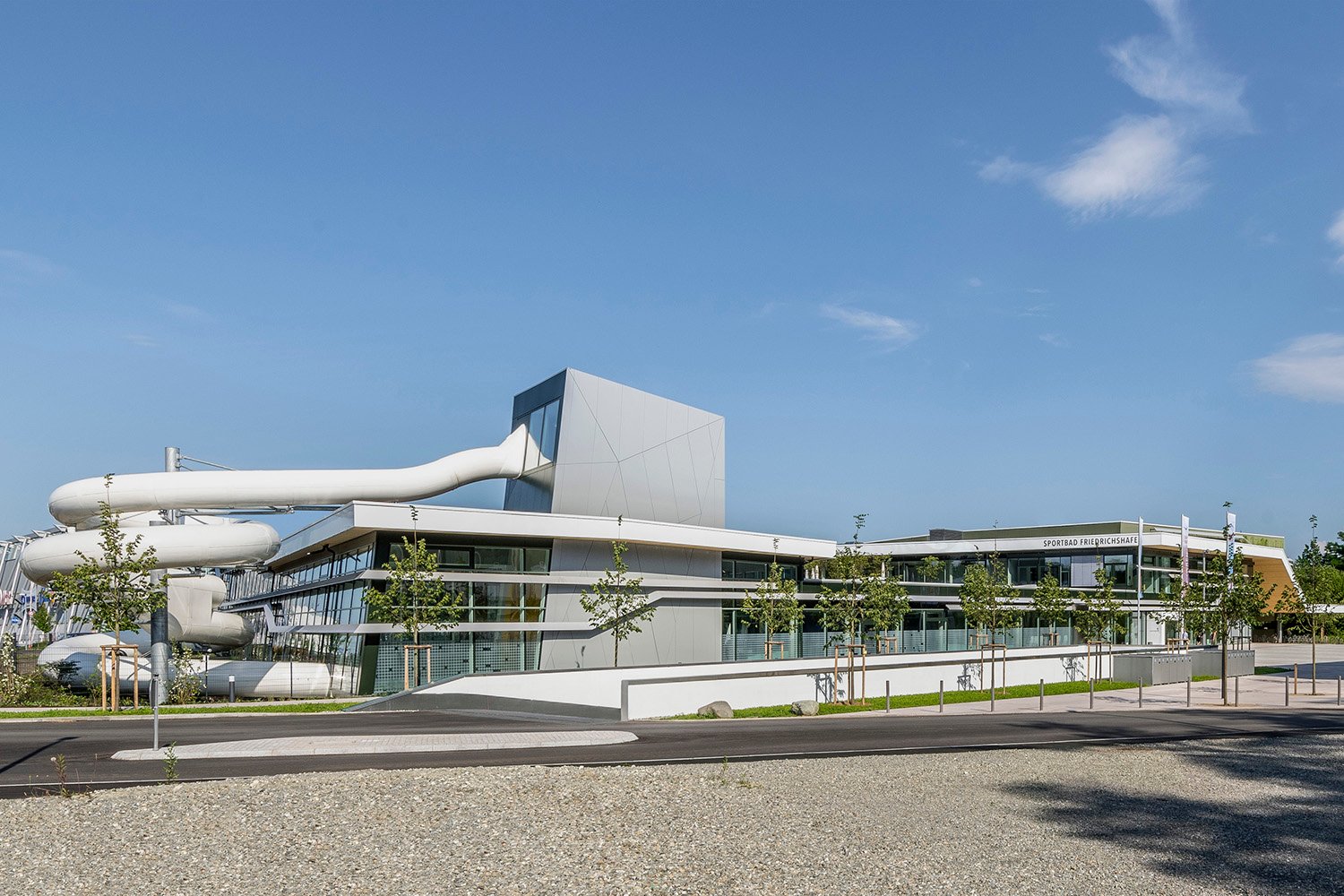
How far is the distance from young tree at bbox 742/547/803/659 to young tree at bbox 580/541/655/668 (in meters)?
4.06

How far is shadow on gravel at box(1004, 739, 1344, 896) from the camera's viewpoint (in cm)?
1055

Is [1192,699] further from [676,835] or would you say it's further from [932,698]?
[676,835]

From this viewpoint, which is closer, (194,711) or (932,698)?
(194,711)

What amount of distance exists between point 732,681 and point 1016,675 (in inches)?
744

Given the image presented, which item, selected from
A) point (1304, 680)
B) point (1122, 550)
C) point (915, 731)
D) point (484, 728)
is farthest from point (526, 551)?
→ point (1122, 550)

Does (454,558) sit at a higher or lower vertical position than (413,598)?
higher

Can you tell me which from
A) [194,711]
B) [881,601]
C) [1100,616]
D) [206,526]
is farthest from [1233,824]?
[1100,616]

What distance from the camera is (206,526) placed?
36.4m

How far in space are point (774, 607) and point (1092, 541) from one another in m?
42.5

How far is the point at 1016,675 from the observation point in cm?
4459

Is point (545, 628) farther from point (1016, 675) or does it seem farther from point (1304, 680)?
point (1304, 680)

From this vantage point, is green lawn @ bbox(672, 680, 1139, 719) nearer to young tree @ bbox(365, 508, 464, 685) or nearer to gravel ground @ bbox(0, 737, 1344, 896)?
young tree @ bbox(365, 508, 464, 685)

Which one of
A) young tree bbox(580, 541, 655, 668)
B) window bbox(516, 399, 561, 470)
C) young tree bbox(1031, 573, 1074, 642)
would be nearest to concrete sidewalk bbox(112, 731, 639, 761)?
young tree bbox(580, 541, 655, 668)

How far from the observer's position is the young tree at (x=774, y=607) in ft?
129
